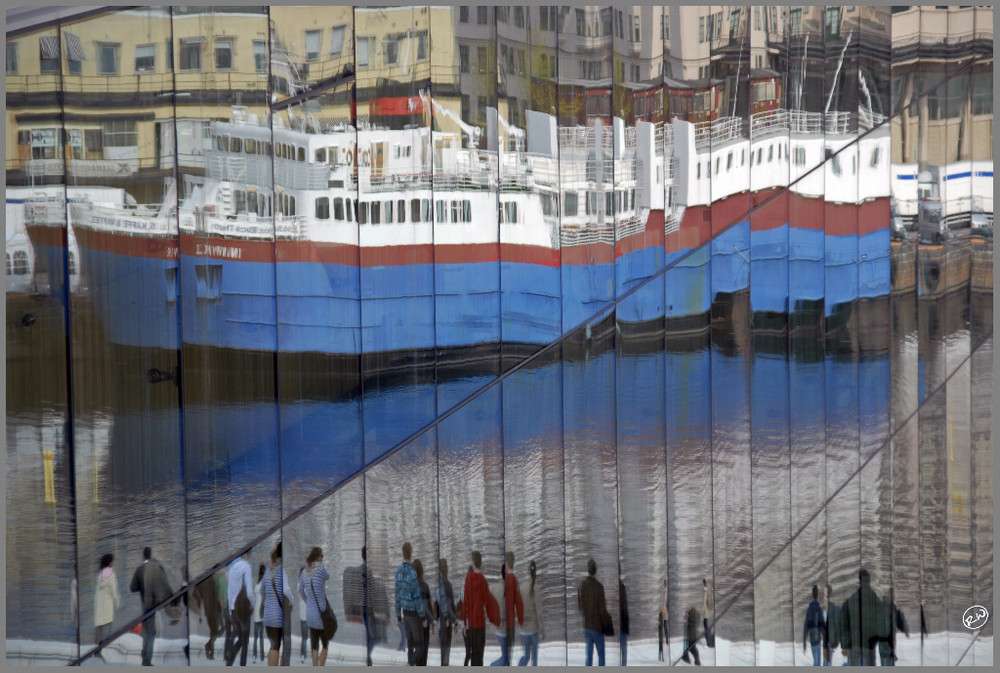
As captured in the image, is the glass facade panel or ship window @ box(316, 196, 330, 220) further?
ship window @ box(316, 196, 330, 220)

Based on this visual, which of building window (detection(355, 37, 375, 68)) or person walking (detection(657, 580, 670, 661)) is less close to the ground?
building window (detection(355, 37, 375, 68))

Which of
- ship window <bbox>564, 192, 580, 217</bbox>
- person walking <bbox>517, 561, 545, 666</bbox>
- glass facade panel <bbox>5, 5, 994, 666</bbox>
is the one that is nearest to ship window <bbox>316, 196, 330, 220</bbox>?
glass facade panel <bbox>5, 5, 994, 666</bbox>

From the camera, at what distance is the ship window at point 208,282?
5.62m

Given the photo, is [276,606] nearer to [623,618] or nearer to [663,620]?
[623,618]

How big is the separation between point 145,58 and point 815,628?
5.57m

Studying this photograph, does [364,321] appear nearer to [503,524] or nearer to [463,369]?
[463,369]

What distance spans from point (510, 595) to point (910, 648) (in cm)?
291

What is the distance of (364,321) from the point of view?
19.4 ft

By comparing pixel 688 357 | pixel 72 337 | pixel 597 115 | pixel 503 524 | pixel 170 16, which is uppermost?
pixel 170 16

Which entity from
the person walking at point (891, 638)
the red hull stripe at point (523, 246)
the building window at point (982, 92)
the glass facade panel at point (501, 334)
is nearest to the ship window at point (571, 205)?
the glass facade panel at point (501, 334)

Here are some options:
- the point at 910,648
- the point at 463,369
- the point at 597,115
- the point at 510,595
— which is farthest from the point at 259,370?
the point at 910,648

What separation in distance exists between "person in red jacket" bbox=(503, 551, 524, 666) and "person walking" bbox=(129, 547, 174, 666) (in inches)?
79.8

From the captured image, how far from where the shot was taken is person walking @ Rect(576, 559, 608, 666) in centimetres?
643

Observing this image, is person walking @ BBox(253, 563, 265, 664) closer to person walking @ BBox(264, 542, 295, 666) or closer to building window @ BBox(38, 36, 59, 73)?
person walking @ BBox(264, 542, 295, 666)
